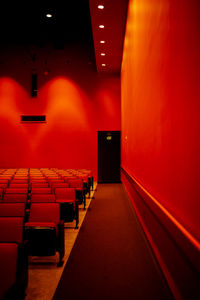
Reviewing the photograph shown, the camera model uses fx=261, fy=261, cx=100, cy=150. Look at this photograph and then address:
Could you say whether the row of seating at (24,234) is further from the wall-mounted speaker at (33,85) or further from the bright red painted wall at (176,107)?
the wall-mounted speaker at (33,85)

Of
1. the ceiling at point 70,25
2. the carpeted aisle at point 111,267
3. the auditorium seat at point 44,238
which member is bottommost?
the carpeted aisle at point 111,267

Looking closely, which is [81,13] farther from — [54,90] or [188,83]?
[188,83]

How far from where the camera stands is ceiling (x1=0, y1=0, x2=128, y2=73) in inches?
319

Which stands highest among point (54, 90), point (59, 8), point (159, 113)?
point (59, 8)

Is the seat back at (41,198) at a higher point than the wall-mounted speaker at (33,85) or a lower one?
lower

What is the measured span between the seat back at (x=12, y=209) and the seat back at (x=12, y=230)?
2.76 feet

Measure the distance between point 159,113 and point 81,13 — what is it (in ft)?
32.9

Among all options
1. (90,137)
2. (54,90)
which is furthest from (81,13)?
(90,137)

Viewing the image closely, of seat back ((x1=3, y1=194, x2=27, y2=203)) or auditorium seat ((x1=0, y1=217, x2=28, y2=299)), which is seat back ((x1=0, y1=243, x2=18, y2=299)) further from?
seat back ((x1=3, y1=194, x2=27, y2=203))

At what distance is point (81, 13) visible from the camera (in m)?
11.5

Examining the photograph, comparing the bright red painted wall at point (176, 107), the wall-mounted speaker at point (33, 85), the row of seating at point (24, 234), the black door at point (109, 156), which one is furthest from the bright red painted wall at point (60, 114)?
the bright red painted wall at point (176, 107)

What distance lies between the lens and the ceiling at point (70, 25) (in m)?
8.10

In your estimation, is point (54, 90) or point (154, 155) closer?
point (154, 155)

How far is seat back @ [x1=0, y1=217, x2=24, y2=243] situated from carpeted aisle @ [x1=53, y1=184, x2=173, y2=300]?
0.75m
